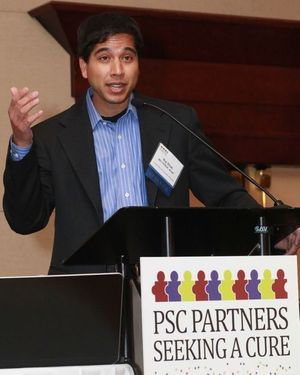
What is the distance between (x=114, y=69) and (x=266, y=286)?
101 centimetres

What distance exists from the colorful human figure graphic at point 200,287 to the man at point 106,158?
0.63 m

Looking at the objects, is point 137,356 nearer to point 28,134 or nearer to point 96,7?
point 28,134

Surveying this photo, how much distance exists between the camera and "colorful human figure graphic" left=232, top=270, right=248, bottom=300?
2.44m

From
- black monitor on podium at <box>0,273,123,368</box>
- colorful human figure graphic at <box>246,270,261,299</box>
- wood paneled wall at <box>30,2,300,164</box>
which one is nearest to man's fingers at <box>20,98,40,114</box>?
black monitor on podium at <box>0,273,123,368</box>

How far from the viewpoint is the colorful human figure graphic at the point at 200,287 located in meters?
2.41

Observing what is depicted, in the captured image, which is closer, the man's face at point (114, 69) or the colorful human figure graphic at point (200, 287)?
the colorful human figure graphic at point (200, 287)

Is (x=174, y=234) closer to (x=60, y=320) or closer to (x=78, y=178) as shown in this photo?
(x=60, y=320)

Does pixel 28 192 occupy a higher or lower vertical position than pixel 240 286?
higher

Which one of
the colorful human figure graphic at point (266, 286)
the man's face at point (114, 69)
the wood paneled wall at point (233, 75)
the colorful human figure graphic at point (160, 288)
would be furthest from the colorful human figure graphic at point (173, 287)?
the wood paneled wall at point (233, 75)

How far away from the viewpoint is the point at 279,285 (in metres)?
2.48

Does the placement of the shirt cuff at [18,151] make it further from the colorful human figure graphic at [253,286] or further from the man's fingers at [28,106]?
the colorful human figure graphic at [253,286]

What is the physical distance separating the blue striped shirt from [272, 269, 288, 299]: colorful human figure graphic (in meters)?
0.73

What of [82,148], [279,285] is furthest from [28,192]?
[279,285]

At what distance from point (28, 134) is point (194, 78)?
2720 mm
